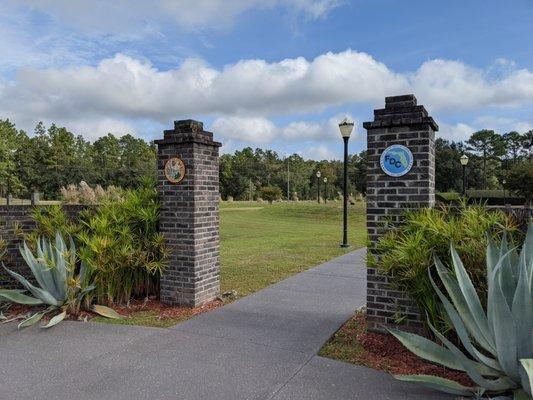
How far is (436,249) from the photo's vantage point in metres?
3.98

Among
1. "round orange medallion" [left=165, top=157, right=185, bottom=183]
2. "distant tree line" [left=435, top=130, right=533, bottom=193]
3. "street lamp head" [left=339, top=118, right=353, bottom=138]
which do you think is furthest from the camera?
"distant tree line" [left=435, top=130, right=533, bottom=193]

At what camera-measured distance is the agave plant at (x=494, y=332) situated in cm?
294

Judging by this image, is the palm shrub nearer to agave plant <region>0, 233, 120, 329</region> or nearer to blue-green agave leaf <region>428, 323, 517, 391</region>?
agave plant <region>0, 233, 120, 329</region>

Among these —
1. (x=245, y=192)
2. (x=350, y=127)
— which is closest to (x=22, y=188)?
(x=245, y=192)

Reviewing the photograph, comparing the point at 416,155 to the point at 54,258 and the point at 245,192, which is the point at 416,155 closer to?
the point at 54,258

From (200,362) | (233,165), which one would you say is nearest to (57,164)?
(233,165)

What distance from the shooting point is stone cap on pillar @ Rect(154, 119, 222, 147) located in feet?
19.2

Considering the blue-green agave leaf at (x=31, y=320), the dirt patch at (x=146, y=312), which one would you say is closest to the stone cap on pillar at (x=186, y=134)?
the dirt patch at (x=146, y=312)

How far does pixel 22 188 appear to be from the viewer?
51.2 metres

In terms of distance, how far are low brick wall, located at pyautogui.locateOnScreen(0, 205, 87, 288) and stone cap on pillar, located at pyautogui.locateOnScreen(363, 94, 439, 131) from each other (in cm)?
437

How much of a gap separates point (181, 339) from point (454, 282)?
277 cm

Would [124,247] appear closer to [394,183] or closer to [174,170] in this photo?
[174,170]

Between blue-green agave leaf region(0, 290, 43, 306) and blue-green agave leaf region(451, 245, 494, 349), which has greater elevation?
blue-green agave leaf region(451, 245, 494, 349)

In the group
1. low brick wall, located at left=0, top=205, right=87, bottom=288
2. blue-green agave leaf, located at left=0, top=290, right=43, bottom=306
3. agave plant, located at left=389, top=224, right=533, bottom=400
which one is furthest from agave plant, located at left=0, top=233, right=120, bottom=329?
agave plant, located at left=389, top=224, right=533, bottom=400
